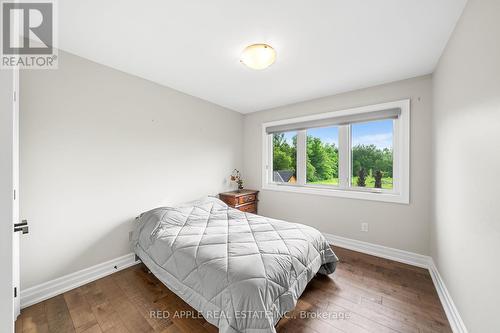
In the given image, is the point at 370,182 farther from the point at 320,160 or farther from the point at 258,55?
the point at 258,55

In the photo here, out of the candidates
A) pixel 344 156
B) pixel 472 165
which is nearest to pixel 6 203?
pixel 472 165

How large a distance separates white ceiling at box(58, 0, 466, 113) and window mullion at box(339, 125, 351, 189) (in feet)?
2.38

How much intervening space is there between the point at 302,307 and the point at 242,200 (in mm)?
1997

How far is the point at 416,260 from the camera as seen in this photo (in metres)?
2.43

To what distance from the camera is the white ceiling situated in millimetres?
1424

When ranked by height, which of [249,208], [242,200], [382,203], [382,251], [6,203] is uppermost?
[6,203]

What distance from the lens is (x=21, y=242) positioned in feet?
5.69

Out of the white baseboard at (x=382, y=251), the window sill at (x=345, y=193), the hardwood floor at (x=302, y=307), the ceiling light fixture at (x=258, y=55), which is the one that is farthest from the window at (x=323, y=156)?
the ceiling light fixture at (x=258, y=55)

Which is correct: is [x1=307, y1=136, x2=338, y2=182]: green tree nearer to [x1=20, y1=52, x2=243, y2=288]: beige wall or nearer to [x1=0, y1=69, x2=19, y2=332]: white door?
[x1=20, y1=52, x2=243, y2=288]: beige wall

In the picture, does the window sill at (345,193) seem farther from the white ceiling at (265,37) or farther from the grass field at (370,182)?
the white ceiling at (265,37)

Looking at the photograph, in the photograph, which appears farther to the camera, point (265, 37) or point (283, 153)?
point (283, 153)

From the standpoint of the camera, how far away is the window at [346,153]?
8.60ft

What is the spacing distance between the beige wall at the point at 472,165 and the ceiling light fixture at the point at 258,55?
137cm

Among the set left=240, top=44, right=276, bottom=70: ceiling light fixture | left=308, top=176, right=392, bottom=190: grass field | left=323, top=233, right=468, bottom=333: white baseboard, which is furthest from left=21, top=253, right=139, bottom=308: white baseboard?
left=308, top=176, right=392, bottom=190: grass field
